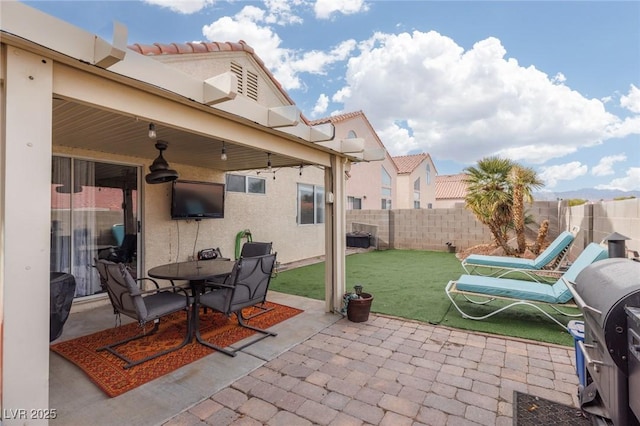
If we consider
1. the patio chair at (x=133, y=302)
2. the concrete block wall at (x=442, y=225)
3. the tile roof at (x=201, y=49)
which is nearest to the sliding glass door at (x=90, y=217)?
the patio chair at (x=133, y=302)

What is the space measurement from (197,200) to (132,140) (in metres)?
2.09

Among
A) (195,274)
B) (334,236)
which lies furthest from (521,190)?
(195,274)

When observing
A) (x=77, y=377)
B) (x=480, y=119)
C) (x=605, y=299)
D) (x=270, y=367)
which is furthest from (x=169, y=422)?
(x=480, y=119)

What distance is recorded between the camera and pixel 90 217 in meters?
5.25

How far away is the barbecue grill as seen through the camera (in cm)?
149

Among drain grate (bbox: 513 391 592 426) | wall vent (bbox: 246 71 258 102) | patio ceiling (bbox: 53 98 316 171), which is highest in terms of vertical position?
wall vent (bbox: 246 71 258 102)

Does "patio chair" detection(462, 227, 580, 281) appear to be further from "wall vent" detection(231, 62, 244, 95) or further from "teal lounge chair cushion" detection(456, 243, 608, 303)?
"wall vent" detection(231, 62, 244, 95)

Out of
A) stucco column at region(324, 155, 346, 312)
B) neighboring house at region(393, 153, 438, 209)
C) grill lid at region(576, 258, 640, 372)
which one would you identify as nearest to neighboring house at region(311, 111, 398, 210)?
neighboring house at region(393, 153, 438, 209)

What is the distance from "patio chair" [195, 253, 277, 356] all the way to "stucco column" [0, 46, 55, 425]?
198 cm

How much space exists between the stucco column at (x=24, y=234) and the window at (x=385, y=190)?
18.7 metres

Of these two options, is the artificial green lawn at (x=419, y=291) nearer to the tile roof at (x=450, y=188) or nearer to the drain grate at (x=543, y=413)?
the drain grate at (x=543, y=413)

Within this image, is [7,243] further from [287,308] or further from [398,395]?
[287,308]

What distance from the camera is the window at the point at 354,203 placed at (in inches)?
646

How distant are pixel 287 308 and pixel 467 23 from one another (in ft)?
20.8
